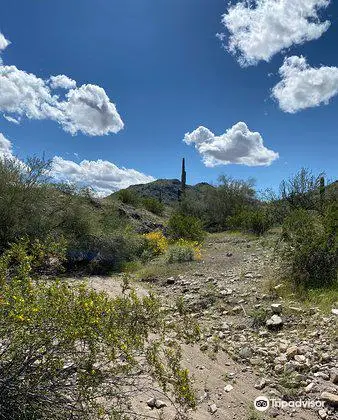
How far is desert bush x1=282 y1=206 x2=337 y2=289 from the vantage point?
21.3 feet

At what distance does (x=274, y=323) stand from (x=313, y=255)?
212 cm

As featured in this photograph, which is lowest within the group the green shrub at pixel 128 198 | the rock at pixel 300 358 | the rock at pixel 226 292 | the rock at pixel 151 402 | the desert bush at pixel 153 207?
the rock at pixel 151 402

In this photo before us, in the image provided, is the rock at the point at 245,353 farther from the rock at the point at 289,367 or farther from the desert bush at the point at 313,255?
the desert bush at the point at 313,255

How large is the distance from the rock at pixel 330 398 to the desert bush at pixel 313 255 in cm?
305

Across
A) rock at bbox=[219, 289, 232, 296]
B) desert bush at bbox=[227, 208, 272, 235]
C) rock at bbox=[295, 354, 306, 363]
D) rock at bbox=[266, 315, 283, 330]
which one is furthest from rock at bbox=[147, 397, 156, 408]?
desert bush at bbox=[227, 208, 272, 235]

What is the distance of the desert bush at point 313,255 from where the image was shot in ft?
21.3

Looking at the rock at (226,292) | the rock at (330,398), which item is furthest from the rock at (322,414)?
the rock at (226,292)

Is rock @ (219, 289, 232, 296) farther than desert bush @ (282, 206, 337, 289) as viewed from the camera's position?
Yes

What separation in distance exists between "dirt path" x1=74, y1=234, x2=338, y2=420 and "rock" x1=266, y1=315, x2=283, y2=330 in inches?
2.5

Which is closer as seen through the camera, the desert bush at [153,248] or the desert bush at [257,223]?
the desert bush at [153,248]

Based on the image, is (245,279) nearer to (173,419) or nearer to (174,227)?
(173,419)

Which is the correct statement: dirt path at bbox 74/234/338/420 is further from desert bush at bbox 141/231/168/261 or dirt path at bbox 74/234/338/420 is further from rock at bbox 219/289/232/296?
desert bush at bbox 141/231/168/261

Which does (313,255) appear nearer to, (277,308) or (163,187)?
(277,308)

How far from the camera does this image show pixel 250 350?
14.9 ft
